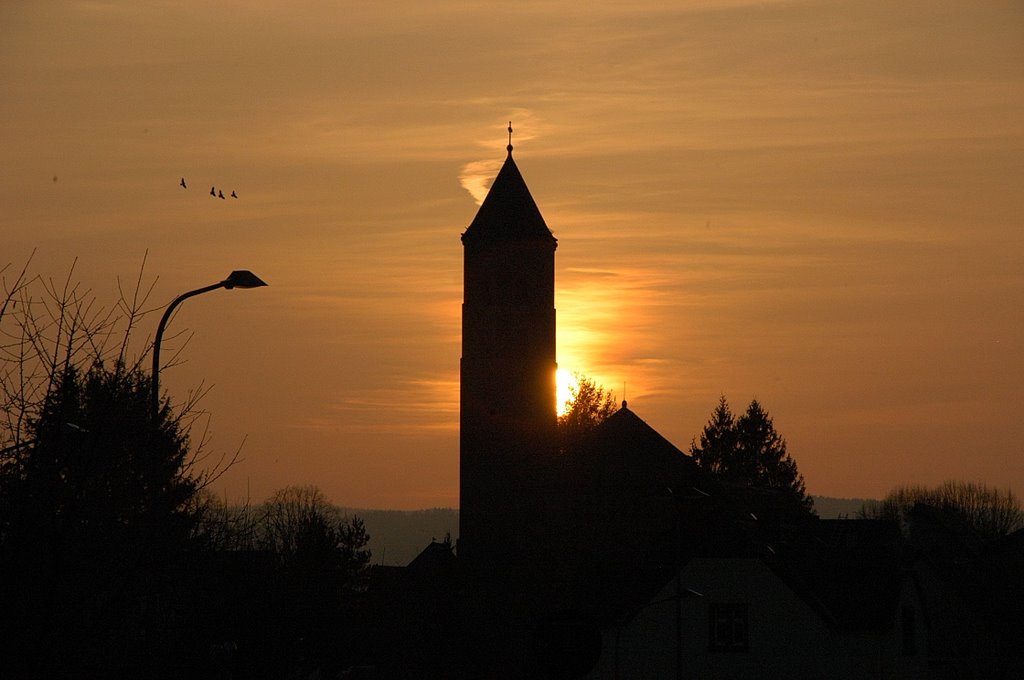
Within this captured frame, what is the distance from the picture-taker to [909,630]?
50.2 metres

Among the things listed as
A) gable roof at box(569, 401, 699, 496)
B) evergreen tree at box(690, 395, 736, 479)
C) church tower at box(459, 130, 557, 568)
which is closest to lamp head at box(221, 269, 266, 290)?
gable roof at box(569, 401, 699, 496)

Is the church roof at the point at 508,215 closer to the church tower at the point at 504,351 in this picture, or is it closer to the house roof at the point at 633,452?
the church tower at the point at 504,351

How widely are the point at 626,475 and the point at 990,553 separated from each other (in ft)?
69.0

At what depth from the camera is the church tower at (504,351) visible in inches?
3127

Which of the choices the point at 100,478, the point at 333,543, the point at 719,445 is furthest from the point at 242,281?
the point at 719,445

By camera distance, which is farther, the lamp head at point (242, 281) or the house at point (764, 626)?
the house at point (764, 626)

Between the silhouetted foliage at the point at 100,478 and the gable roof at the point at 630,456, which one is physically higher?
the gable roof at the point at 630,456

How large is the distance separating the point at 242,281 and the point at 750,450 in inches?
4023

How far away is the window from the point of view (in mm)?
48500

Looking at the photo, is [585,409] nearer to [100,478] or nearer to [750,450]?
[750,450]

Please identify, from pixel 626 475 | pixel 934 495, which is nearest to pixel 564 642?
pixel 626 475

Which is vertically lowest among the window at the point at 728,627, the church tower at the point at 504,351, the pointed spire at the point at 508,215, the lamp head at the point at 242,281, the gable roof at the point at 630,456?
the window at the point at 728,627

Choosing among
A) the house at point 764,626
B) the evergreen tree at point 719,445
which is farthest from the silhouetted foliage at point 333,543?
the evergreen tree at point 719,445

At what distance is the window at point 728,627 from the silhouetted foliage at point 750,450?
68.8 metres
